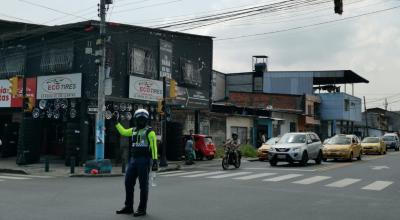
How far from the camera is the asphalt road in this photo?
9.98m

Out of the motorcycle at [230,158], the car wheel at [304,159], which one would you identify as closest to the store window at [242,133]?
the car wheel at [304,159]

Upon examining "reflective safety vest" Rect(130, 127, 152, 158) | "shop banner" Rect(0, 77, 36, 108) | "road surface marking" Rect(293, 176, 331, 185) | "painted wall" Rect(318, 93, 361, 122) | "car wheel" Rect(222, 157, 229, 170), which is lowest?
"road surface marking" Rect(293, 176, 331, 185)

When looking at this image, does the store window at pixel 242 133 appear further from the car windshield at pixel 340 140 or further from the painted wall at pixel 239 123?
the car windshield at pixel 340 140

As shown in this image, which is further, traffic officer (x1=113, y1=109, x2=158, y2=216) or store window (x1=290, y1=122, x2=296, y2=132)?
store window (x1=290, y1=122, x2=296, y2=132)

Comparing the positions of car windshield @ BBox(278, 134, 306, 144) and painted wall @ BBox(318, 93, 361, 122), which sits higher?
painted wall @ BBox(318, 93, 361, 122)

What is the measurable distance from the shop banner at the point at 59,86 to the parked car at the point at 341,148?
14.6 m

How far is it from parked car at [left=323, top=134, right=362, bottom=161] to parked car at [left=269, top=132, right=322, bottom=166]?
3.59m

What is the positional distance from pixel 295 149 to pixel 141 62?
9945mm

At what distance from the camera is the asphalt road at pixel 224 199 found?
9984 mm

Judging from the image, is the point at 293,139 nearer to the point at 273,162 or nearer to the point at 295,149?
the point at 295,149

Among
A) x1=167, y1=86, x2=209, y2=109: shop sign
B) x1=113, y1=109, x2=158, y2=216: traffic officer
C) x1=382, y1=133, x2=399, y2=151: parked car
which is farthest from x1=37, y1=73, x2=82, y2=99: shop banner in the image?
x1=382, y1=133, x2=399, y2=151: parked car

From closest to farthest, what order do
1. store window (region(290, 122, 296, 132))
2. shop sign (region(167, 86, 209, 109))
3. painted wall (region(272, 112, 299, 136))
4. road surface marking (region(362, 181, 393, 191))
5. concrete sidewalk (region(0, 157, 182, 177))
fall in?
road surface marking (region(362, 181, 393, 191)) → concrete sidewalk (region(0, 157, 182, 177)) → shop sign (region(167, 86, 209, 109)) → painted wall (region(272, 112, 299, 136)) → store window (region(290, 122, 296, 132))

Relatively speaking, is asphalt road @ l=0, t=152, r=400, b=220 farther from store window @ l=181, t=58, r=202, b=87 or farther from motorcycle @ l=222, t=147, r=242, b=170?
store window @ l=181, t=58, r=202, b=87

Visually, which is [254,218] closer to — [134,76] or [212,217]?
[212,217]
